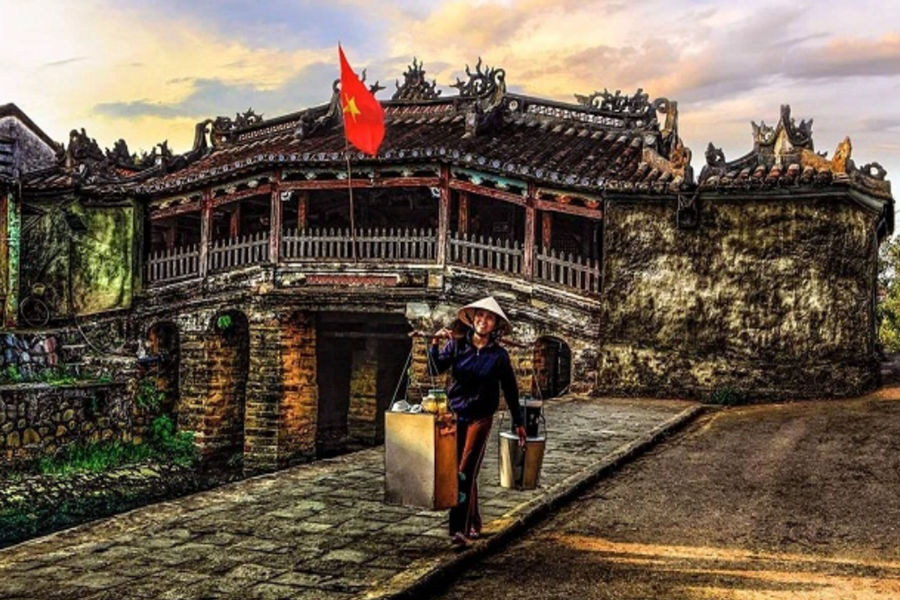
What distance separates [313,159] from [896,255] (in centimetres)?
1858

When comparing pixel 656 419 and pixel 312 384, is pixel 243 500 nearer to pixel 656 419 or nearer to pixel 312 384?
pixel 656 419

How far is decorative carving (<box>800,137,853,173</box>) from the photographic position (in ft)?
47.7

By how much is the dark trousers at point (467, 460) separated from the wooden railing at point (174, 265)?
13.8 m

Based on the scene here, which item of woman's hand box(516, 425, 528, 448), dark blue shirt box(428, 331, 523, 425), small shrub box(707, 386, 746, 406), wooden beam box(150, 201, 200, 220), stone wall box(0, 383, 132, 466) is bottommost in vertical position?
stone wall box(0, 383, 132, 466)

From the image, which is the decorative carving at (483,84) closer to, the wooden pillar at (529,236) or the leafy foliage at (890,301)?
the wooden pillar at (529,236)

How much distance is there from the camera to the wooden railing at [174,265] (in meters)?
19.1

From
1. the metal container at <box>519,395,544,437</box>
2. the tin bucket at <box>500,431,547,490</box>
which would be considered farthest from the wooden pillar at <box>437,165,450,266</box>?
the tin bucket at <box>500,431,547,490</box>

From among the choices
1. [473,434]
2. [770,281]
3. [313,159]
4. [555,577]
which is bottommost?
[555,577]

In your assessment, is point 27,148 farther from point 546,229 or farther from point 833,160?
point 833,160

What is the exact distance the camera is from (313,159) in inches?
666

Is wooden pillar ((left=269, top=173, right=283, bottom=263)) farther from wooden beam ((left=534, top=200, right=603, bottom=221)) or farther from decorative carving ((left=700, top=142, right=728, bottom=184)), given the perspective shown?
decorative carving ((left=700, top=142, right=728, bottom=184))

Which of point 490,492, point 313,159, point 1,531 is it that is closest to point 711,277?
point 313,159

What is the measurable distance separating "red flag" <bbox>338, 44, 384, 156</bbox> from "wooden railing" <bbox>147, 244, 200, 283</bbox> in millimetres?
5266

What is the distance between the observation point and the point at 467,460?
20.5 ft
